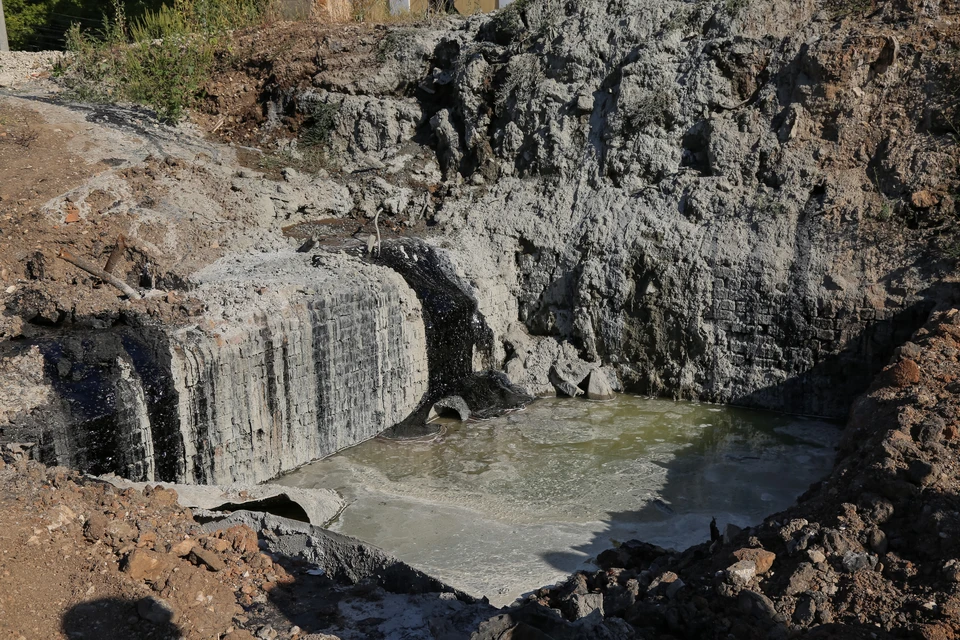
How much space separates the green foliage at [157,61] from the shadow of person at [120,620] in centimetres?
815

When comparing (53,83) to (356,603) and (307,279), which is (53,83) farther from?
(356,603)

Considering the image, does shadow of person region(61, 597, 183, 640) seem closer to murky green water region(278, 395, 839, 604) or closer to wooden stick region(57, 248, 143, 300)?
murky green water region(278, 395, 839, 604)

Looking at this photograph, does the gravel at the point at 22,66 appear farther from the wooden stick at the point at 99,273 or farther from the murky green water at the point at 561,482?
the murky green water at the point at 561,482

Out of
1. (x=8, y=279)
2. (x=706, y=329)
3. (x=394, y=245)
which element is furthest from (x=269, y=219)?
(x=706, y=329)

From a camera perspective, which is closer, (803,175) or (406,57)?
(803,175)

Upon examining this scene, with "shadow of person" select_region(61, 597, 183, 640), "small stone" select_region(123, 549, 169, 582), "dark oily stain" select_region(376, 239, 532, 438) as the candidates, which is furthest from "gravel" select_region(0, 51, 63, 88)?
"shadow of person" select_region(61, 597, 183, 640)

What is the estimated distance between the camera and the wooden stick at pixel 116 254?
8070 mm

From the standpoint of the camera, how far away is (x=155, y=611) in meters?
4.11

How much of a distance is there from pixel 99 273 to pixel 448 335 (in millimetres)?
3250

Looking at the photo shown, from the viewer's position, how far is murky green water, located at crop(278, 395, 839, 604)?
6.22 metres

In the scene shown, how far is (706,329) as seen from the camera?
9.00 metres

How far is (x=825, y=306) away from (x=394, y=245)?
13.9 ft

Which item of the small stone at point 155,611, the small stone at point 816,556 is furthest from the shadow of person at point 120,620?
the small stone at point 816,556

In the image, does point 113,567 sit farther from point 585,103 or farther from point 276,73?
point 276,73
